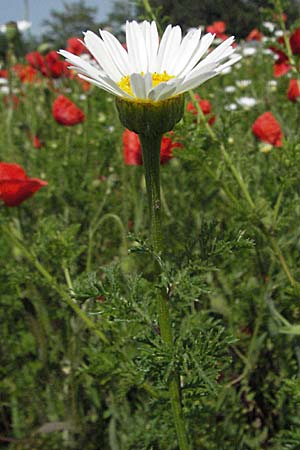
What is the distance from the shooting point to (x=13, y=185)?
1.03 m

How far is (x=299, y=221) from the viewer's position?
124 cm

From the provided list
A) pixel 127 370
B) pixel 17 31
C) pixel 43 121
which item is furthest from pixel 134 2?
pixel 43 121

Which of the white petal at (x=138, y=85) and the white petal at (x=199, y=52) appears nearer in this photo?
the white petal at (x=138, y=85)

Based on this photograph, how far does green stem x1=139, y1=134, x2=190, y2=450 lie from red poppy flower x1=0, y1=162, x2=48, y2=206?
55 centimetres

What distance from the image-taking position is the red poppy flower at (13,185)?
3.34 ft

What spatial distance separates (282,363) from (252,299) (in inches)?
6.7

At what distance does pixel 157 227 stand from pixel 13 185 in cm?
57

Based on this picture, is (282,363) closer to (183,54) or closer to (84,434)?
(84,434)

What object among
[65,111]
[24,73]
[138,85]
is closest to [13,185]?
[138,85]

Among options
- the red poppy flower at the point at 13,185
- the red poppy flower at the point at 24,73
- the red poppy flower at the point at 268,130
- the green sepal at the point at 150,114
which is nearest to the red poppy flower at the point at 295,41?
the red poppy flower at the point at 268,130

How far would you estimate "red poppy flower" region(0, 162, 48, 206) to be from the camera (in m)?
1.02

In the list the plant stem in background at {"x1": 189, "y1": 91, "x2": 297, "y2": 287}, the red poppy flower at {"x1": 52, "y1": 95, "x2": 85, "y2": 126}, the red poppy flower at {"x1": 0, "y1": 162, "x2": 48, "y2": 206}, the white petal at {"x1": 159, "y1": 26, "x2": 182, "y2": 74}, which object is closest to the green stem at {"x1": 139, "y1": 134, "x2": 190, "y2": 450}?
the white petal at {"x1": 159, "y1": 26, "x2": 182, "y2": 74}

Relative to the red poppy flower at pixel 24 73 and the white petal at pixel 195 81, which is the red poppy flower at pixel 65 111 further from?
the white petal at pixel 195 81

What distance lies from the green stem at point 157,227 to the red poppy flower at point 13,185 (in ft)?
1.82
